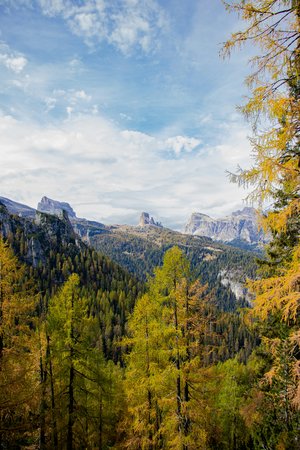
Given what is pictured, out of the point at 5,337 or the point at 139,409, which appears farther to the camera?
the point at 139,409

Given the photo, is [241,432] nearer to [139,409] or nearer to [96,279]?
[139,409]

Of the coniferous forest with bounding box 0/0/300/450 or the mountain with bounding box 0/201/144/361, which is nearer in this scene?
→ the coniferous forest with bounding box 0/0/300/450

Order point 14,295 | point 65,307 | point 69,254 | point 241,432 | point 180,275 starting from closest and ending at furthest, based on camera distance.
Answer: point 14,295, point 180,275, point 65,307, point 241,432, point 69,254

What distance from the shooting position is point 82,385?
17.5 metres

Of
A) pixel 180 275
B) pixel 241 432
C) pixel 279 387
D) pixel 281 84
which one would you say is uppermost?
pixel 281 84

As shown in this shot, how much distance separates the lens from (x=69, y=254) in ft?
590

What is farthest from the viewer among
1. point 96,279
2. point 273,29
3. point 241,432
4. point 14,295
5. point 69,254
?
point 69,254

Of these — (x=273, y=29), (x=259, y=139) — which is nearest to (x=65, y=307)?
(x=259, y=139)

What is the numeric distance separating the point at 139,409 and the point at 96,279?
150m

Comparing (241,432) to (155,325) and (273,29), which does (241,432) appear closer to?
(155,325)

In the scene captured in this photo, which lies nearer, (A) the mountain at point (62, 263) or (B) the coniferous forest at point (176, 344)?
(B) the coniferous forest at point (176, 344)

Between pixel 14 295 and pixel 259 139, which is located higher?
pixel 259 139

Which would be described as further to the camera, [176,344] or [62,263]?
[62,263]

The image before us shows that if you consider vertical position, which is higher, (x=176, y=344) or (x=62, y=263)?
(x=62, y=263)
